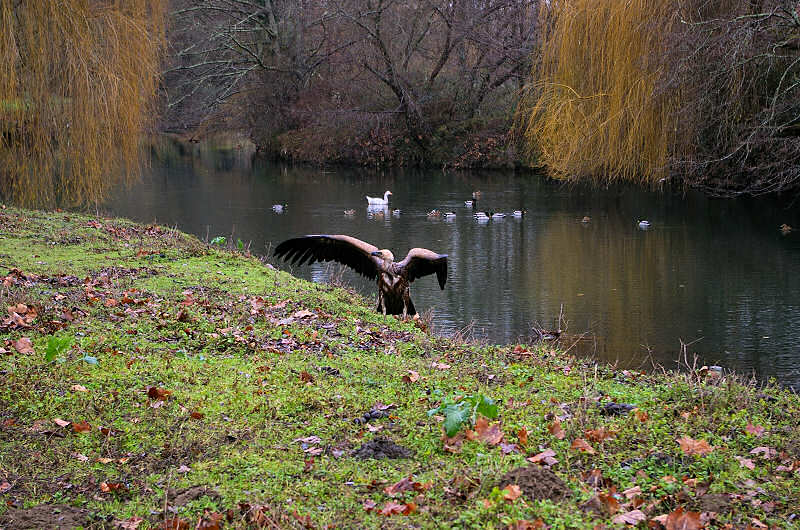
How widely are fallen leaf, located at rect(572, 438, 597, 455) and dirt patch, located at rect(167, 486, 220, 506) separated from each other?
1816mm

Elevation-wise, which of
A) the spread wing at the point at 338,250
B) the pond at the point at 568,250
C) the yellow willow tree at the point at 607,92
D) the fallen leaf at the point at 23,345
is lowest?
the pond at the point at 568,250

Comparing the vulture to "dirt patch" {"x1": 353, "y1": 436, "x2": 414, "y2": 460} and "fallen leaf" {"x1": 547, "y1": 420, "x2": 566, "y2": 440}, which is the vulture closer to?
"fallen leaf" {"x1": 547, "y1": 420, "x2": 566, "y2": 440}

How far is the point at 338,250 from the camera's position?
9.43m

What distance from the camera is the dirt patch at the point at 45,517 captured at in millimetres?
3402

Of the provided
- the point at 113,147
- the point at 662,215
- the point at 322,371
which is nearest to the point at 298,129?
the point at 662,215

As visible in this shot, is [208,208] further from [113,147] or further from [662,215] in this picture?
[662,215]

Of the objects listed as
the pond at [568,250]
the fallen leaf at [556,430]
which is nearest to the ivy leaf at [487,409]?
the fallen leaf at [556,430]

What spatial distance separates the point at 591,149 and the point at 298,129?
78.9 ft

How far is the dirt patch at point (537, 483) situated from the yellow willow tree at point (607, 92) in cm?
1092

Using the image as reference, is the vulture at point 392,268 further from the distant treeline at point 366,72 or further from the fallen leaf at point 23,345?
the distant treeline at point 366,72

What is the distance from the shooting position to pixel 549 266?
14.4 m

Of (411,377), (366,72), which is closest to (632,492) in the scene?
(411,377)

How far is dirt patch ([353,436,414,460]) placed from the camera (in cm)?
417

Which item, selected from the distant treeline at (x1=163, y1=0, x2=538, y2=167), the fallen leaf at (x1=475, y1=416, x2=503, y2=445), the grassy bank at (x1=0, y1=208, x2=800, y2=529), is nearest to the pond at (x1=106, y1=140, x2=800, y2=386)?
the grassy bank at (x1=0, y1=208, x2=800, y2=529)
